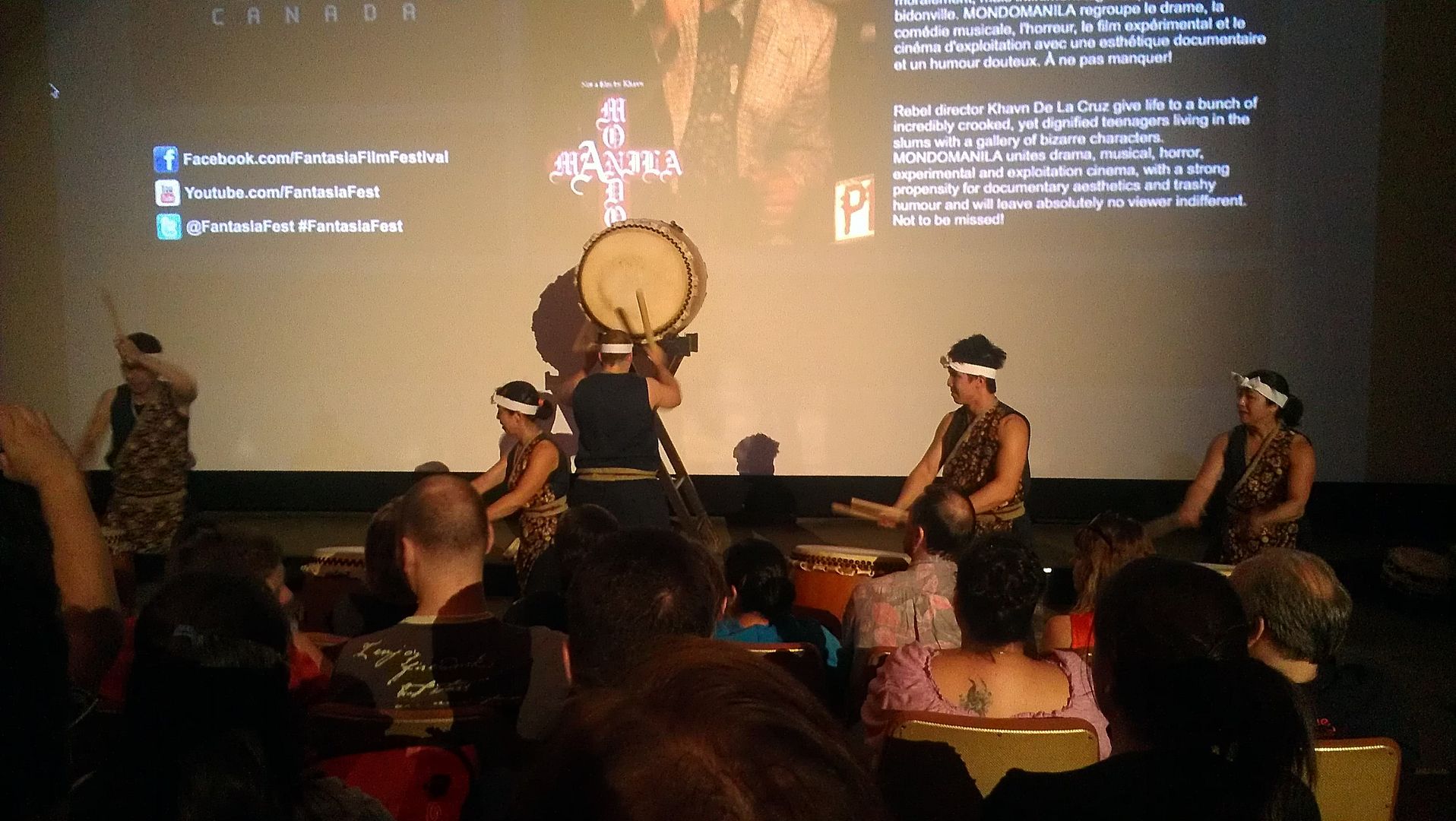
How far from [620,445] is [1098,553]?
Answer: 5.90 ft

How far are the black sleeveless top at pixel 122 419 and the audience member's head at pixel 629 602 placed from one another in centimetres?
365

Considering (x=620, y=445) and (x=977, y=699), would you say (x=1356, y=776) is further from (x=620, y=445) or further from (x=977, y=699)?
(x=620, y=445)

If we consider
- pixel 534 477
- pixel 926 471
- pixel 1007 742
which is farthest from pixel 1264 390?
pixel 1007 742

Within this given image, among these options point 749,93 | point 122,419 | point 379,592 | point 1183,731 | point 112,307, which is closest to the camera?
point 1183,731

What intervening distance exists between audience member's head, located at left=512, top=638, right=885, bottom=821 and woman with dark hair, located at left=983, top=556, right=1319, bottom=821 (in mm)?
675

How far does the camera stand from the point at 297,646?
2.05 metres

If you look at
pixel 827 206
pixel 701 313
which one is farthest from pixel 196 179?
pixel 827 206

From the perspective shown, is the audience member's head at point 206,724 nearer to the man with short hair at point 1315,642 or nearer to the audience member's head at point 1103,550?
the man with short hair at point 1315,642

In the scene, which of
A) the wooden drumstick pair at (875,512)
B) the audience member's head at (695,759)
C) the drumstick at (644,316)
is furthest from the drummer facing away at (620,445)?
the audience member's head at (695,759)

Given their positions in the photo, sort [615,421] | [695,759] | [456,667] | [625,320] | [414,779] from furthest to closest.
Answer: [625,320] → [615,421] → [456,667] → [414,779] → [695,759]

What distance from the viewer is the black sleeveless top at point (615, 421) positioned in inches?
149

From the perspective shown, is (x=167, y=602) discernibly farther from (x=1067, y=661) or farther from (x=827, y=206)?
(x=827, y=206)

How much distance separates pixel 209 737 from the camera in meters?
1.05

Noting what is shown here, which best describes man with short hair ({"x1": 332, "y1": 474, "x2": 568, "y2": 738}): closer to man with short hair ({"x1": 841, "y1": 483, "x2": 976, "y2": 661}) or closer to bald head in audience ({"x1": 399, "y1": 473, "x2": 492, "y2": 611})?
bald head in audience ({"x1": 399, "y1": 473, "x2": 492, "y2": 611})
